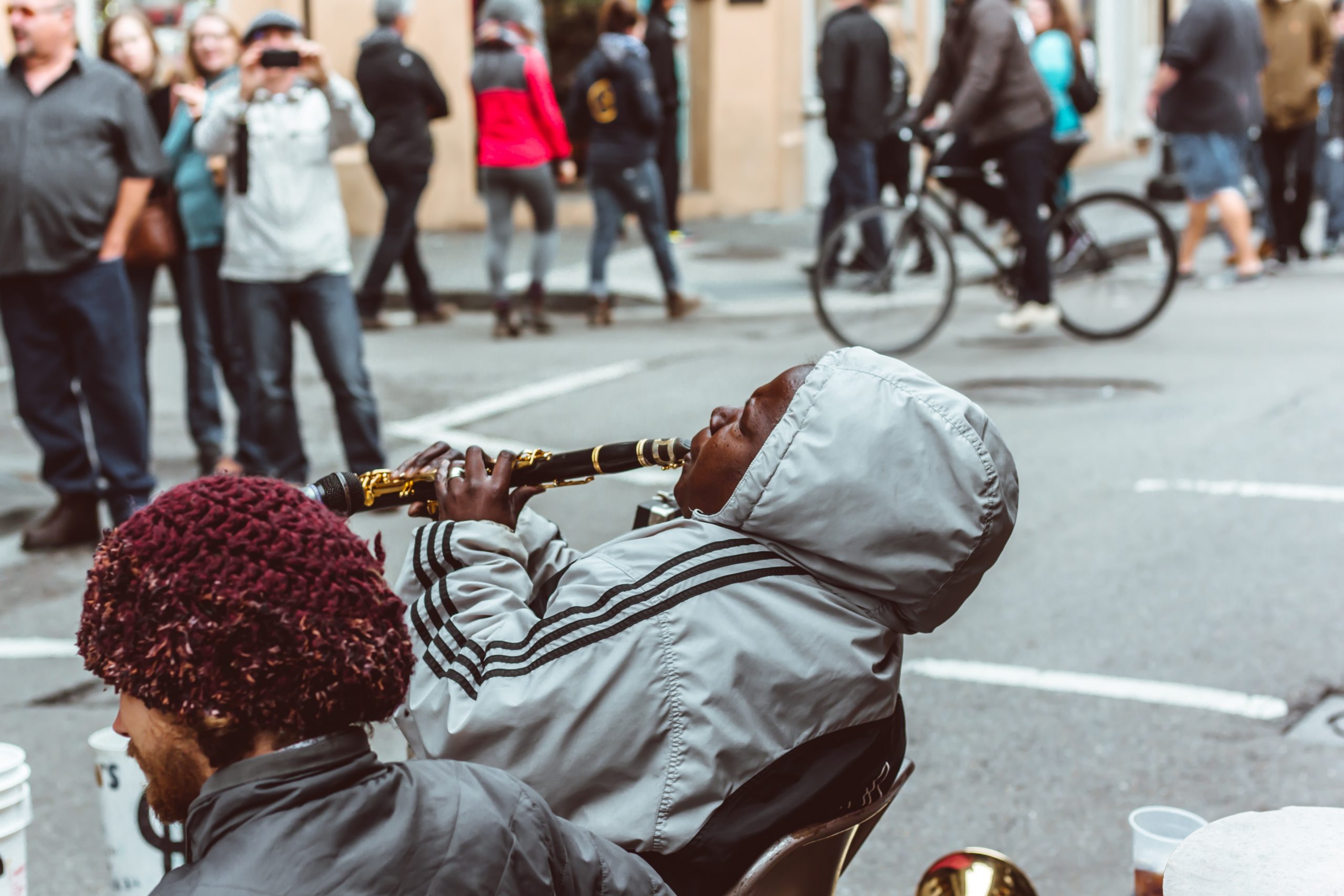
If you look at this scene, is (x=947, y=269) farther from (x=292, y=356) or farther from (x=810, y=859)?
(x=810, y=859)

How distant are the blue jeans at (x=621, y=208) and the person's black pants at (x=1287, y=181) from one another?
5042 mm

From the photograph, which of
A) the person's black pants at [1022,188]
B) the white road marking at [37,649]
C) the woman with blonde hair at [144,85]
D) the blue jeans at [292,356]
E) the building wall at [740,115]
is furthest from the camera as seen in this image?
the building wall at [740,115]

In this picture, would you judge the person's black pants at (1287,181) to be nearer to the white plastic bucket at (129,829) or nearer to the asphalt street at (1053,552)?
the asphalt street at (1053,552)

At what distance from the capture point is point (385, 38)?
10133mm

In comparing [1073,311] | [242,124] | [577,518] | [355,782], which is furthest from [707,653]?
[1073,311]

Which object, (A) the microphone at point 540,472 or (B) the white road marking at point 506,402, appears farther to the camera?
(B) the white road marking at point 506,402

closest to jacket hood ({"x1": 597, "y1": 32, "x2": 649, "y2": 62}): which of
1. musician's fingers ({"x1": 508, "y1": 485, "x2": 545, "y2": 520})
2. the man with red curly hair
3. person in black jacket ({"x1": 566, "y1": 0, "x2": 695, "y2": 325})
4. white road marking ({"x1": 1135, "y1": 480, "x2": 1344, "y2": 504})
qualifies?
person in black jacket ({"x1": 566, "y1": 0, "x2": 695, "y2": 325})

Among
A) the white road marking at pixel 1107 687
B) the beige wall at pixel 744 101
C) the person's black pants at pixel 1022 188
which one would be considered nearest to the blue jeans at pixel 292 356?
the white road marking at pixel 1107 687

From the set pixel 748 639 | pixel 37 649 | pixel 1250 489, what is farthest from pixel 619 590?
pixel 1250 489

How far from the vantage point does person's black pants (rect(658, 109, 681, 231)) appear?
14.4 m

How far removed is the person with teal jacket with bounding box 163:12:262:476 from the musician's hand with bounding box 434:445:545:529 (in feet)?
14.2

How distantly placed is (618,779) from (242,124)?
4.65 metres

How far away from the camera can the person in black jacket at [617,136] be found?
1063 cm

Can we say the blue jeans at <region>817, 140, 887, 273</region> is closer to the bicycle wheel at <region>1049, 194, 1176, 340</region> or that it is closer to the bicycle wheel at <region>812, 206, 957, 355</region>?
the bicycle wheel at <region>812, 206, 957, 355</region>
